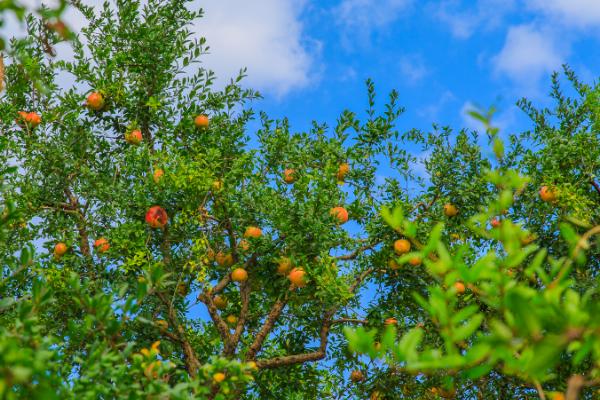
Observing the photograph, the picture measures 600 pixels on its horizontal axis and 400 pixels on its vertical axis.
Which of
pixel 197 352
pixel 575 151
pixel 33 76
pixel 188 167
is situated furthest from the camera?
pixel 197 352

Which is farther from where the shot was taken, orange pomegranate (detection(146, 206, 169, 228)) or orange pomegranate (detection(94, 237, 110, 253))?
orange pomegranate (detection(94, 237, 110, 253))

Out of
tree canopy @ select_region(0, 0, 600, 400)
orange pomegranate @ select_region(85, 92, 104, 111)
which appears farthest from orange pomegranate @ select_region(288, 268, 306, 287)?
orange pomegranate @ select_region(85, 92, 104, 111)

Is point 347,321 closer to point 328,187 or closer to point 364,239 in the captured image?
point 364,239

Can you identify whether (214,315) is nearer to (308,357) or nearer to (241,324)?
(241,324)

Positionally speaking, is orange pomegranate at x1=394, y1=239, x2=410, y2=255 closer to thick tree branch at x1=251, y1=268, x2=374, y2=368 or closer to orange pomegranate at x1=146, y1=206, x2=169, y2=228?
thick tree branch at x1=251, y1=268, x2=374, y2=368

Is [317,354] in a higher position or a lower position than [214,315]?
lower

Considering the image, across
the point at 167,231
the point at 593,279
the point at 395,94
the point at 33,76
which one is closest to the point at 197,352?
the point at 167,231

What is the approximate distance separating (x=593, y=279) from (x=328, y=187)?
3462 mm

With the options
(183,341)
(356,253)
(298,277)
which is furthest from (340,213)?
(183,341)

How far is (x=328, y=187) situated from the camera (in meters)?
8.38

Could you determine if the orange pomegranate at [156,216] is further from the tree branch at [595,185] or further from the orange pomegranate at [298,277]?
the tree branch at [595,185]

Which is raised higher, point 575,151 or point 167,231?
point 575,151

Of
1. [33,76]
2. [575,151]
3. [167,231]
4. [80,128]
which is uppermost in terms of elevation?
[80,128]

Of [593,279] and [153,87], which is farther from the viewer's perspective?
[153,87]
